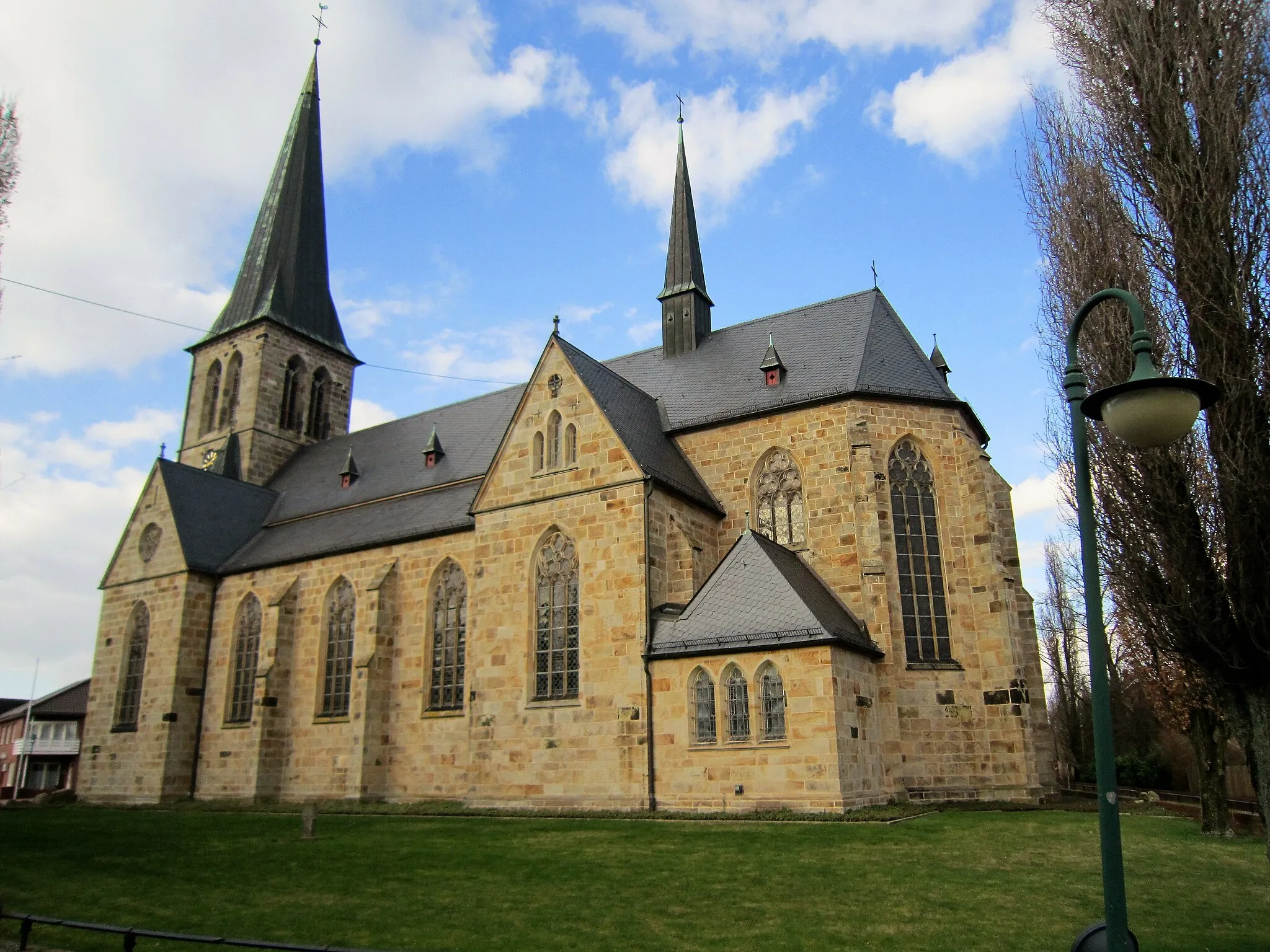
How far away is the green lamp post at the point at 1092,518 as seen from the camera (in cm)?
606

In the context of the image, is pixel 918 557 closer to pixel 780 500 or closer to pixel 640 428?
pixel 780 500

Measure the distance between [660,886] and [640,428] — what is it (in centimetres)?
1490

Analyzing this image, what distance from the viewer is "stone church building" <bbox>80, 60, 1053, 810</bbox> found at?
67.0ft

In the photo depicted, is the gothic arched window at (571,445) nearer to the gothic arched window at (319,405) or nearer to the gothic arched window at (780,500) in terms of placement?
the gothic arched window at (780,500)

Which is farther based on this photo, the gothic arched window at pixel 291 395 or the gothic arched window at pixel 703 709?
the gothic arched window at pixel 291 395

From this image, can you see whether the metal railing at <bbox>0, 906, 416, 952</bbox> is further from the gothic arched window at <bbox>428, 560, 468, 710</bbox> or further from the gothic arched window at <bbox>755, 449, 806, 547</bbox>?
the gothic arched window at <bbox>755, 449, 806, 547</bbox>

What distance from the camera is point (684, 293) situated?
3077 cm

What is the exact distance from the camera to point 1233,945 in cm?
892

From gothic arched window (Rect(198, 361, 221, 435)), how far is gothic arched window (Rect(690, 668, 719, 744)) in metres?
30.0

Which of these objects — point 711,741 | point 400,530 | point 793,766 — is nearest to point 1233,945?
point 793,766

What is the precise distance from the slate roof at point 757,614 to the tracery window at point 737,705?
1.80ft

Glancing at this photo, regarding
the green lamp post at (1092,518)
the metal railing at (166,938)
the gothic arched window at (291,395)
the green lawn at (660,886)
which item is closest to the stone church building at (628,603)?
the green lawn at (660,886)

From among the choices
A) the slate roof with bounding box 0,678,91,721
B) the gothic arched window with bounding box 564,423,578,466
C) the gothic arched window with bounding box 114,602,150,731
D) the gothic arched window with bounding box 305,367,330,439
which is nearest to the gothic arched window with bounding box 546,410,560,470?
the gothic arched window with bounding box 564,423,578,466

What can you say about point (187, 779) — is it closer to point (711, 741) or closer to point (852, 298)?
point (711, 741)
